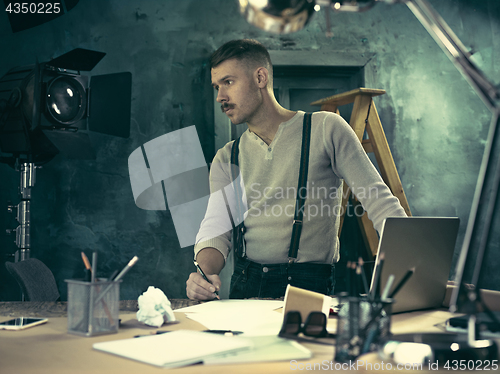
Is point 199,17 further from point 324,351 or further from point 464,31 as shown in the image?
point 324,351

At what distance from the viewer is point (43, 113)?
89.8 inches

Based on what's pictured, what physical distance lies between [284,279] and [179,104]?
1953 millimetres

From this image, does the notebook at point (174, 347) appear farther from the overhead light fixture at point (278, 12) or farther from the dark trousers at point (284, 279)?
the dark trousers at point (284, 279)

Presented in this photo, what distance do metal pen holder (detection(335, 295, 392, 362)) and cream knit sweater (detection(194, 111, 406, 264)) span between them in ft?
2.81

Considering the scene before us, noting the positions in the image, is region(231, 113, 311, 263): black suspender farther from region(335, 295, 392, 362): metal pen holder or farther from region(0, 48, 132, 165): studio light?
region(0, 48, 132, 165): studio light

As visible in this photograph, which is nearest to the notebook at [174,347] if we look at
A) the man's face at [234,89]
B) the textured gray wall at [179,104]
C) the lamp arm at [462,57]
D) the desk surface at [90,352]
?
the desk surface at [90,352]

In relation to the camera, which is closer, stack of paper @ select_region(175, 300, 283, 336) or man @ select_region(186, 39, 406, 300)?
stack of paper @ select_region(175, 300, 283, 336)

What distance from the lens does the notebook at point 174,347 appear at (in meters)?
0.65

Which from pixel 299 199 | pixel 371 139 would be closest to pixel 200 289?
pixel 299 199

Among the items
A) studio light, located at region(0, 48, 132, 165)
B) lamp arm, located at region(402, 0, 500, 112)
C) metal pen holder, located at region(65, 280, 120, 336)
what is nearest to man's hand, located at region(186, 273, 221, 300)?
metal pen holder, located at region(65, 280, 120, 336)

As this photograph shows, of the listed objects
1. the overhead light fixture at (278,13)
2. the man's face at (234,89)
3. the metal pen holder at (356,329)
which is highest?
the man's face at (234,89)

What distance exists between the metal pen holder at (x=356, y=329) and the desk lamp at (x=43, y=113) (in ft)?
6.89

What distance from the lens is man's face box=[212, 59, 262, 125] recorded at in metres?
1.68

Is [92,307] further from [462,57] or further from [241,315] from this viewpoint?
[462,57]
